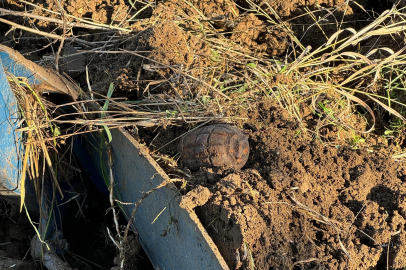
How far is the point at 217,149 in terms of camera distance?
7.15ft

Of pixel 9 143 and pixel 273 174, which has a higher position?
pixel 9 143

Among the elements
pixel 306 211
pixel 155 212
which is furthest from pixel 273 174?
pixel 155 212

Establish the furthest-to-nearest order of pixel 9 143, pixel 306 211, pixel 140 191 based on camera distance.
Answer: pixel 140 191
pixel 9 143
pixel 306 211

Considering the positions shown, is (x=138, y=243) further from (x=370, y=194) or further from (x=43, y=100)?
(x=370, y=194)

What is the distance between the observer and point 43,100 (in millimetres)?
2492

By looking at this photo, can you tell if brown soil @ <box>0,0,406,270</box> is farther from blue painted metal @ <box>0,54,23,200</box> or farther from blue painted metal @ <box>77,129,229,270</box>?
blue painted metal @ <box>0,54,23,200</box>

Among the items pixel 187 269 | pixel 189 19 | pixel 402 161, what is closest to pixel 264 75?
pixel 189 19

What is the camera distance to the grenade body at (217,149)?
2180mm

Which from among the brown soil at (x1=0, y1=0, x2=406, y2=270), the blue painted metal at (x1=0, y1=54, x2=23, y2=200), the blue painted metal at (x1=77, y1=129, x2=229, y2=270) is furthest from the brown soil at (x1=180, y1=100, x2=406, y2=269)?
the blue painted metal at (x1=0, y1=54, x2=23, y2=200)

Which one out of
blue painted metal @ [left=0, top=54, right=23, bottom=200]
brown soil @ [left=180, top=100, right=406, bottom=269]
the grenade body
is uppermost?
blue painted metal @ [left=0, top=54, right=23, bottom=200]

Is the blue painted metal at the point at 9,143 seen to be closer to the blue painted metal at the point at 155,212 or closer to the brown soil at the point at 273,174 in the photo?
the blue painted metal at the point at 155,212

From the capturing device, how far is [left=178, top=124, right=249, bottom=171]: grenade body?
2.18m

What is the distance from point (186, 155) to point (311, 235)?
77cm

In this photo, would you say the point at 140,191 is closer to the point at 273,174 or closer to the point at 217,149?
the point at 217,149
